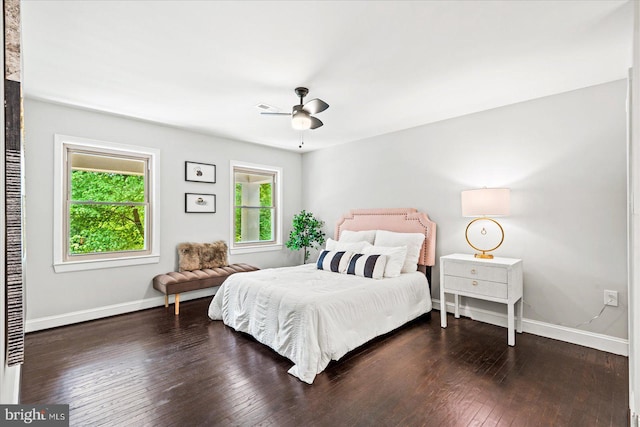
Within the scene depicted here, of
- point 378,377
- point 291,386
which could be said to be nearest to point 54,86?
point 291,386

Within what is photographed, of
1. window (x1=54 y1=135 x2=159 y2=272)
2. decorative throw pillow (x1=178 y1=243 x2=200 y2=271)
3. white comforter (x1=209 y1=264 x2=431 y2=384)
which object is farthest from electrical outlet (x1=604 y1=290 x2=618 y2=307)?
window (x1=54 y1=135 x2=159 y2=272)

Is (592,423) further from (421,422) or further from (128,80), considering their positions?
(128,80)

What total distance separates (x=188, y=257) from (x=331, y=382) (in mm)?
2966

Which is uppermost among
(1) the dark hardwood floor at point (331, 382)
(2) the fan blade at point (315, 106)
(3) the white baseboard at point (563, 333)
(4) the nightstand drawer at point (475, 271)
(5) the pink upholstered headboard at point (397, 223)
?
(2) the fan blade at point (315, 106)

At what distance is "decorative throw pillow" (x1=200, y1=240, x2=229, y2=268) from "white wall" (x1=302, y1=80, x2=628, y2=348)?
2.94m

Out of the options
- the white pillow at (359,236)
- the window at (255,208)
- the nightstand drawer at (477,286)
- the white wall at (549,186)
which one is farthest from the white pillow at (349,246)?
the window at (255,208)

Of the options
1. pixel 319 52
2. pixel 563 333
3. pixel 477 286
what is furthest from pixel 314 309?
pixel 563 333

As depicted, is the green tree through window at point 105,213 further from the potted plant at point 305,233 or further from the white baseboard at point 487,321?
the potted plant at point 305,233

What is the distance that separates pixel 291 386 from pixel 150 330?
6.57 ft

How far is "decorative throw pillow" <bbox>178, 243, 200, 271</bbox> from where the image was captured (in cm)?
442

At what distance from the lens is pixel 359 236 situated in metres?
4.52

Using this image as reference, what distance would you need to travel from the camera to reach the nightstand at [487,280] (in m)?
3.07

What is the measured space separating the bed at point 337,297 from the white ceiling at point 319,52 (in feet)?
5.66

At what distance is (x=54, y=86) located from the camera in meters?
3.04
